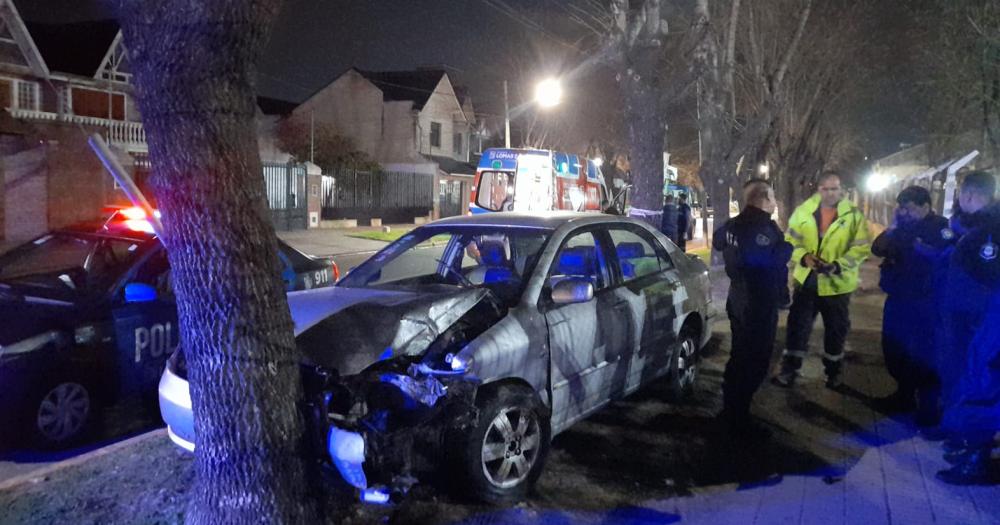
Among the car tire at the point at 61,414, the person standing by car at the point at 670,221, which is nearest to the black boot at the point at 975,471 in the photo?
the car tire at the point at 61,414

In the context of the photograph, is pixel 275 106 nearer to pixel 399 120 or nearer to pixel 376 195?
pixel 399 120

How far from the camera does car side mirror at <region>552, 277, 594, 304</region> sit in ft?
15.9

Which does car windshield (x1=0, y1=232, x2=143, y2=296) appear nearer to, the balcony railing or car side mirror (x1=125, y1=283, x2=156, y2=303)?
Result: car side mirror (x1=125, y1=283, x2=156, y2=303)

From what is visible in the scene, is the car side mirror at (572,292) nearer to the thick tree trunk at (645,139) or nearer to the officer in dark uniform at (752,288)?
the officer in dark uniform at (752,288)

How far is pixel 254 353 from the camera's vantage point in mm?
3492

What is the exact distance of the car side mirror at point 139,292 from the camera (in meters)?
5.62

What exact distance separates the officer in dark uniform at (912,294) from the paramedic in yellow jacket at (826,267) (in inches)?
8.3

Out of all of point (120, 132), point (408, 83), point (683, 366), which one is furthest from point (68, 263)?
point (408, 83)

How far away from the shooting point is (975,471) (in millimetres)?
4699

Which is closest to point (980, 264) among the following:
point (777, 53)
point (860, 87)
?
point (777, 53)

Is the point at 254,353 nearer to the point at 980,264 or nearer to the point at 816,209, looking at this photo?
the point at 980,264

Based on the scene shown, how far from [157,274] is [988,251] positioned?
5.59 meters

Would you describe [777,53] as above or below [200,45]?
above

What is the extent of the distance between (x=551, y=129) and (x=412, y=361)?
37.9 metres
